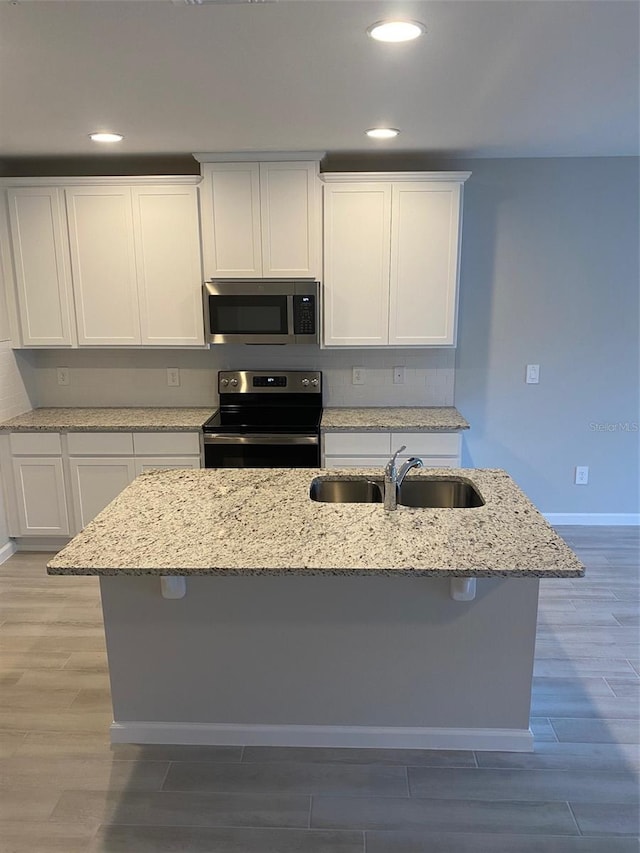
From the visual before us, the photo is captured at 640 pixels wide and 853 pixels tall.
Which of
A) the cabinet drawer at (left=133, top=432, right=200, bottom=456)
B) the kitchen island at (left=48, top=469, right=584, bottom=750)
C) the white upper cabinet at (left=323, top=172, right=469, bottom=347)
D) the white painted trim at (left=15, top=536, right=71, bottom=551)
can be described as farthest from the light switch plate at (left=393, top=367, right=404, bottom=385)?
the white painted trim at (left=15, top=536, right=71, bottom=551)

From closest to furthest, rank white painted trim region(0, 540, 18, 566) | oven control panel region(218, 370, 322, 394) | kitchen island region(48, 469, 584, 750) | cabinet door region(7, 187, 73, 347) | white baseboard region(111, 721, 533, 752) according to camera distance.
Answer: kitchen island region(48, 469, 584, 750) < white baseboard region(111, 721, 533, 752) < cabinet door region(7, 187, 73, 347) < white painted trim region(0, 540, 18, 566) < oven control panel region(218, 370, 322, 394)

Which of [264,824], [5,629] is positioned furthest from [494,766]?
[5,629]

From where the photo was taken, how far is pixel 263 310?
3.84m

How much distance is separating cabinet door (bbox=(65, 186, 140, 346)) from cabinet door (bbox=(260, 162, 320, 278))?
2.79 feet

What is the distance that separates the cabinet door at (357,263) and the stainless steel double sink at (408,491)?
1488 mm

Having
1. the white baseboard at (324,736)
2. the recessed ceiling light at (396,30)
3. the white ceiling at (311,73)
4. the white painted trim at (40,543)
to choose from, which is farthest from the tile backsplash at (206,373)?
the recessed ceiling light at (396,30)

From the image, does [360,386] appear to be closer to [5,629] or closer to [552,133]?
[552,133]

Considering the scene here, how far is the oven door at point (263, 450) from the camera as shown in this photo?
3742 millimetres

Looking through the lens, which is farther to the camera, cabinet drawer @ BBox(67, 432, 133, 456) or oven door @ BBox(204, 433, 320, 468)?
cabinet drawer @ BBox(67, 432, 133, 456)

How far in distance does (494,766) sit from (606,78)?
8.35 ft

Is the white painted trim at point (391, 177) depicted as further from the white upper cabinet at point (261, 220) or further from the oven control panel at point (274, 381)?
the oven control panel at point (274, 381)

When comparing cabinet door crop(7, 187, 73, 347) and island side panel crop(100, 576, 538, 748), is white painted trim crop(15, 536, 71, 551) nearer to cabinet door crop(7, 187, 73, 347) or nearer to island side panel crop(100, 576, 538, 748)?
cabinet door crop(7, 187, 73, 347)

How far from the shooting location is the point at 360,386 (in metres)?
4.29

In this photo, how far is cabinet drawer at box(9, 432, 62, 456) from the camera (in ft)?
12.7
